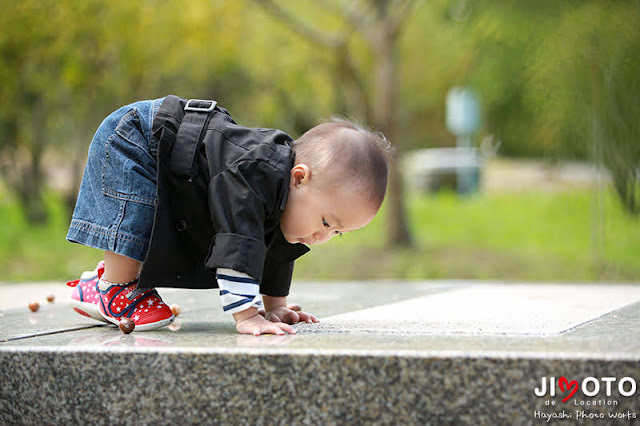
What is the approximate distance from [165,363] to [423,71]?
13724 millimetres

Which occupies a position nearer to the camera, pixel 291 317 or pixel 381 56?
pixel 291 317

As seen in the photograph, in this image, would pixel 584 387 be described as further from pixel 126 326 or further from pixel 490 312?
pixel 126 326

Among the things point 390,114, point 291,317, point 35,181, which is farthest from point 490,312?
point 35,181

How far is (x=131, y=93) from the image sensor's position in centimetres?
1044

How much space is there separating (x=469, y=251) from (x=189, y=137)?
637cm

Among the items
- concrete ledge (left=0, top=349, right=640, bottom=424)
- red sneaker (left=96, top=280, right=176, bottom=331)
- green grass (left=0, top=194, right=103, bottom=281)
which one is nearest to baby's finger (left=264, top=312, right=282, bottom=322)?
red sneaker (left=96, top=280, right=176, bottom=331)

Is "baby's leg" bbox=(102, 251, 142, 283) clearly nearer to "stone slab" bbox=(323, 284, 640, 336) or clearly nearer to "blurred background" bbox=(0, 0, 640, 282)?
"stone slab" bbox=(323, 284, 640, 336)

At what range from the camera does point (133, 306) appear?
6.53 ft

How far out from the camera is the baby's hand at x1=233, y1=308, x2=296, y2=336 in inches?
69.1

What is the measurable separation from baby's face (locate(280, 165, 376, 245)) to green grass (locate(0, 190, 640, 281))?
384 cm

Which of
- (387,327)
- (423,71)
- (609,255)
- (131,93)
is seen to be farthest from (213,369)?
(423,71)

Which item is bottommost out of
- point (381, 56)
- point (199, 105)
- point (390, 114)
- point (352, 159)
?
point (352, 159)

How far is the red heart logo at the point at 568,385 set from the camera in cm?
137

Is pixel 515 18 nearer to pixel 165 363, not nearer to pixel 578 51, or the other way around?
pixel 578 51
